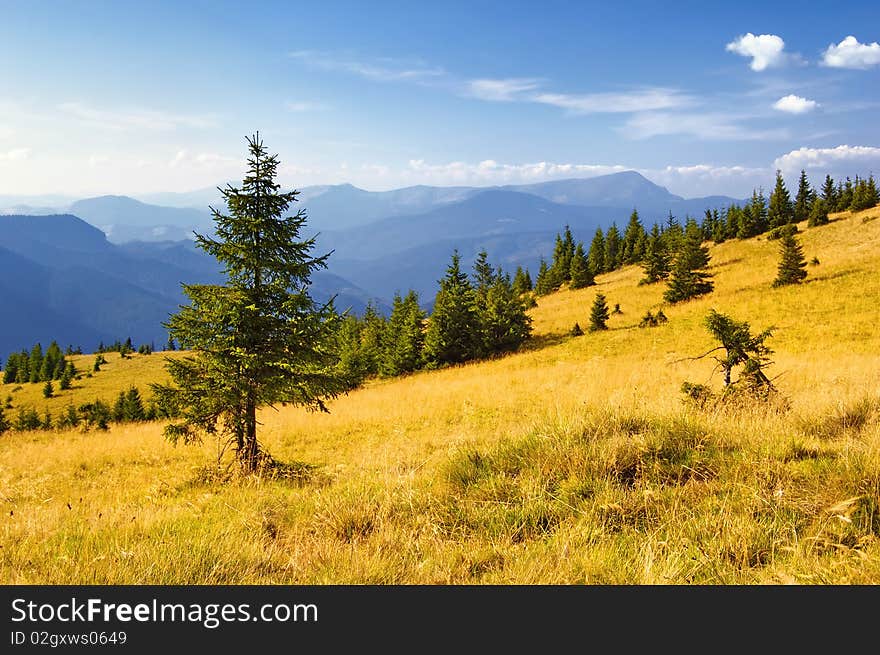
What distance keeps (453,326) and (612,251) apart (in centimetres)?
6310

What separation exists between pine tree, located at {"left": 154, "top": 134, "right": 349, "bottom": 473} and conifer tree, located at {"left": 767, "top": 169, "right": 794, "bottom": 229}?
250 feet

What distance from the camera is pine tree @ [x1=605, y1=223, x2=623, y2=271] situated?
81.1 metres

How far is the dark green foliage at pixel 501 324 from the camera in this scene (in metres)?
35.9

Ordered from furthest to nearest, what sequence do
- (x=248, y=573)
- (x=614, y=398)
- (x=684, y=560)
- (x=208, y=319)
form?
1. (x=208, y=319)
2. (x=614, y=398)
3. (x=248, y=573)
4. (x=684, y=560)

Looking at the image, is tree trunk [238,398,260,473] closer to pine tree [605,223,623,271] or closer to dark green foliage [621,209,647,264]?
dark green foliage [621,209,647,264]

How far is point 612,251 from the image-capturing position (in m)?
87.8

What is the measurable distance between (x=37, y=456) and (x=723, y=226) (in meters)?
81.7

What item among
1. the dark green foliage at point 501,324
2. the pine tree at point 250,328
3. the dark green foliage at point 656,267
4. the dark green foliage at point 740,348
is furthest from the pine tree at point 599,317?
the pine tree at point 250,328

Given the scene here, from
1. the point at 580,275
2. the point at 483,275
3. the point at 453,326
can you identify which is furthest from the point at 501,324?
the point at 580,275

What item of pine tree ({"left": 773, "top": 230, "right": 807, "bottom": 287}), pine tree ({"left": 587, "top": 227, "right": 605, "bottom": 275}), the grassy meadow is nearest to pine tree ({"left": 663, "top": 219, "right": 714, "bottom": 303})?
pine tree ({"left": 773, "top": 230, "right": 807, "bottom": 287})

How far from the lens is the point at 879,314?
79.3 feet

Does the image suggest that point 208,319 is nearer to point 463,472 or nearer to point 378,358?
point 463,472

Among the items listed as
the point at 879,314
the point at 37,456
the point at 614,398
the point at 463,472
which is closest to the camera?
the point at 463,472
